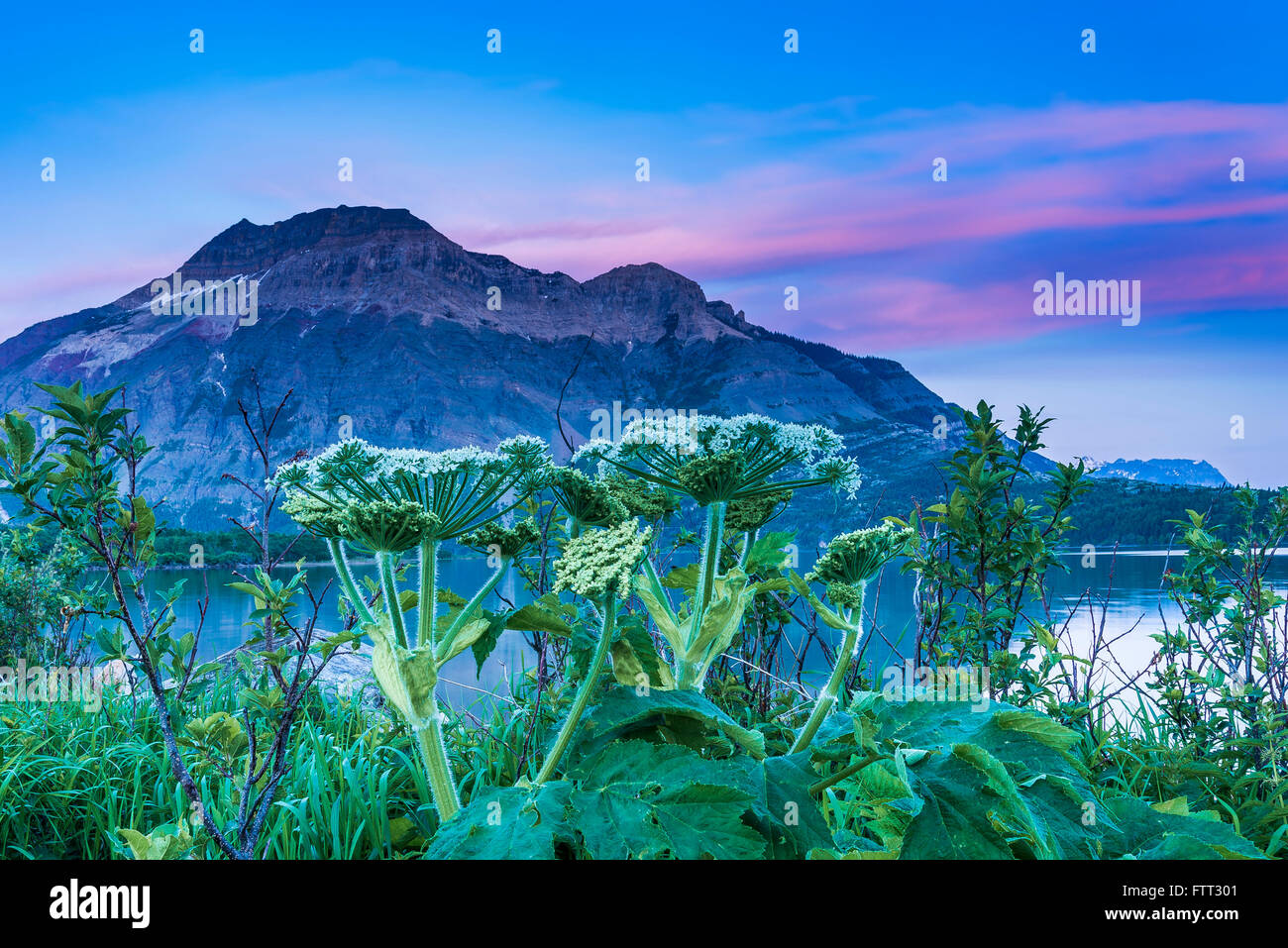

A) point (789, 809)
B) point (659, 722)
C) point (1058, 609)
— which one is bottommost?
point (1058, 609)

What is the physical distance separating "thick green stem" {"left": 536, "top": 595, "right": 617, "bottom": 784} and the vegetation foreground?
0.01 meters

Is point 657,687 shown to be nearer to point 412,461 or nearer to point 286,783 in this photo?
point 412,461

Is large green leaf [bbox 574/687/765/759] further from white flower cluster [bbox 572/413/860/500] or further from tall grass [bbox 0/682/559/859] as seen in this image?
tall grass [bbox 0/682/559/859]

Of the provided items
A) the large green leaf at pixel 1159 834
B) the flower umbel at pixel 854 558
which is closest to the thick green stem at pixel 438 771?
the flower umbel at pixel 854 558

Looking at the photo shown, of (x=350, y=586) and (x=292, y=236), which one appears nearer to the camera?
(x=350, y=586)

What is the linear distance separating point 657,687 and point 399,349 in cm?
7963

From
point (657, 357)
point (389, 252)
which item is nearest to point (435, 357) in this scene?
point (389, 252)

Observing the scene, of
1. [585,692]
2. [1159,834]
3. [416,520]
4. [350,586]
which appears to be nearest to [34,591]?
[350,586]

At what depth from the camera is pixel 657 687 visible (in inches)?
78.2

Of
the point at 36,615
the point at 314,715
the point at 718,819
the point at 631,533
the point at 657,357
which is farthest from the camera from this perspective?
the point at 657,357

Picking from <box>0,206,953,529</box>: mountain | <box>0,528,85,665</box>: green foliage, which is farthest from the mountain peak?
<box>0,528,85,665</box>: green foliage
